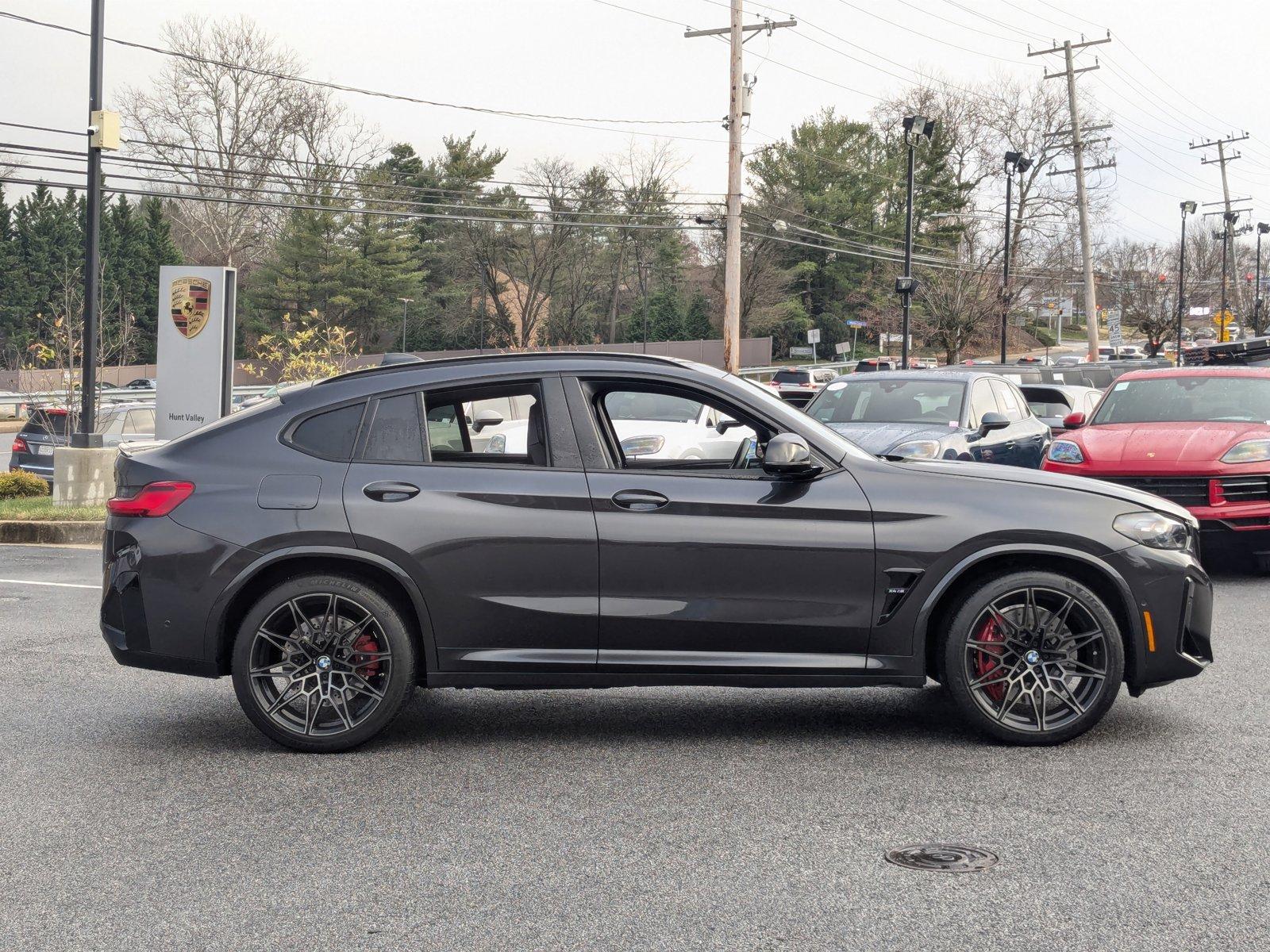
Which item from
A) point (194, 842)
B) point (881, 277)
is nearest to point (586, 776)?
point (194, 842)

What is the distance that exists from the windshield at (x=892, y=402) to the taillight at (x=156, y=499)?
870cm

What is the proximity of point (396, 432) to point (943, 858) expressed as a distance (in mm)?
2889

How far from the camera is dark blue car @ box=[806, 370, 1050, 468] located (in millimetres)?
12641

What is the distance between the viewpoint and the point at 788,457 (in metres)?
5.39

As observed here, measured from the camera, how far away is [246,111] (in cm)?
5600

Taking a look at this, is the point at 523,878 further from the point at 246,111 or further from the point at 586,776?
the point at 246,111

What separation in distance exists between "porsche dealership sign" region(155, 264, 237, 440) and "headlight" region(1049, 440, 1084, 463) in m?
9.93

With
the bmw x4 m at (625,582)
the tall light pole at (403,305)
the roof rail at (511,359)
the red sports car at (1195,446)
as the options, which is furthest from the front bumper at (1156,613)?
the tall light pole at (403,305)

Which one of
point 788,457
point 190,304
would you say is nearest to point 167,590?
point 788,457

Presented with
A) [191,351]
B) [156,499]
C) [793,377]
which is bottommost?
[156,499]

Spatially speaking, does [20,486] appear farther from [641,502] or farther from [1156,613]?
[1156,613]

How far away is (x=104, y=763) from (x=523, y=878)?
2357 millimetres

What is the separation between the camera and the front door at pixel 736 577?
18.0 feet

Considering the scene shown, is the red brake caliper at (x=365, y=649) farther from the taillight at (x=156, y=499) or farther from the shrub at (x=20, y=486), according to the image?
the shrub at (x=20, y=486)
